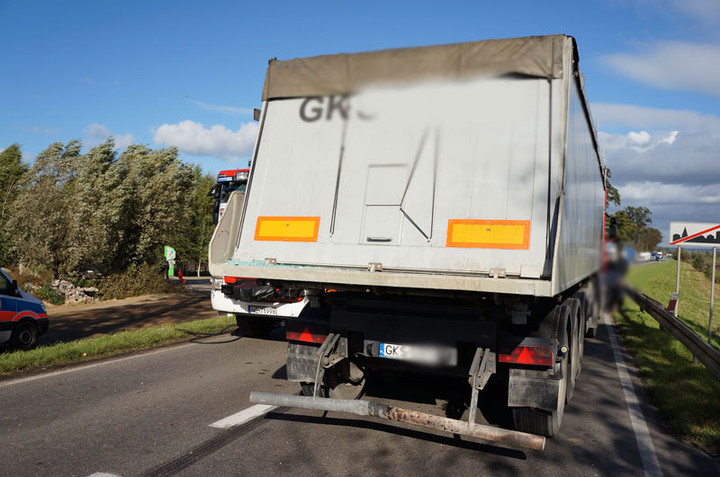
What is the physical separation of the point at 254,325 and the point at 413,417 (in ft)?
22.1

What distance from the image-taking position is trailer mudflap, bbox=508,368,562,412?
4750 mm

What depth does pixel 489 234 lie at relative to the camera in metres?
4.53

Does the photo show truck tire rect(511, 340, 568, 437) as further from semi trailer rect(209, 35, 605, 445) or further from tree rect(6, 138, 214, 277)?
tree rect(6, 138, 214, 277)

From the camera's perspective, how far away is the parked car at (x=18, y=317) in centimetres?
894

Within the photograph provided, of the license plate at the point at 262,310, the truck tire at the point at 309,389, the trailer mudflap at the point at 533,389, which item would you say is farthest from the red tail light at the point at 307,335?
the license plate at the point at 262,310

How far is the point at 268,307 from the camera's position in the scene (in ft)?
32.4

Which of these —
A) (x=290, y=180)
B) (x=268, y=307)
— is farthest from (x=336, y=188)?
(x=268, y=307)

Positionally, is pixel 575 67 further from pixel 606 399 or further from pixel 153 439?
pixel 153 439

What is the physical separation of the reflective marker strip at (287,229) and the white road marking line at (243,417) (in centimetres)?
178

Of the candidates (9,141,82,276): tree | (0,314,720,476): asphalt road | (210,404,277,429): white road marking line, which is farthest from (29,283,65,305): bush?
(210,404,277,429): white road marking line

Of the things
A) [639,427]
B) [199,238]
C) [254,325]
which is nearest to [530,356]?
[639,427]

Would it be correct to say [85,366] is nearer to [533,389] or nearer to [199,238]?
[533,389]

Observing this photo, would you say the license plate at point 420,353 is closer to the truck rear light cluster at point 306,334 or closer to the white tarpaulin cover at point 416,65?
the truck rear light cluster at point 306,334

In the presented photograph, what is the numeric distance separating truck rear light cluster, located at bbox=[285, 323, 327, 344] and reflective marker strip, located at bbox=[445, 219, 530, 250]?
1.68m
